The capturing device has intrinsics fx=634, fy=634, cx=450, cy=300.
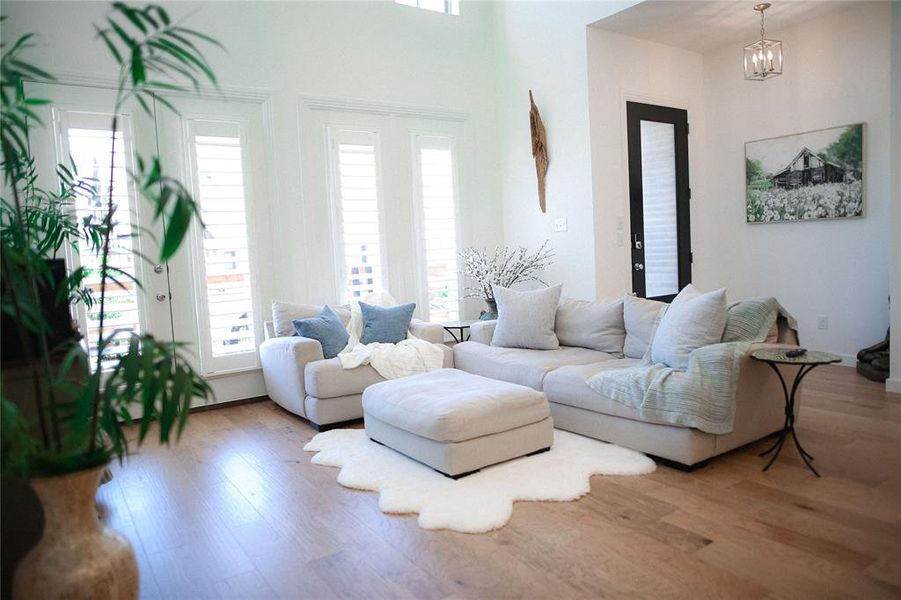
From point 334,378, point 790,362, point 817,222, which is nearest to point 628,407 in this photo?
point 790,362

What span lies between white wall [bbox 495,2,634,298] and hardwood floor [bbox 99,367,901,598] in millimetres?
2473

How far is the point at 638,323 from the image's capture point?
404cm

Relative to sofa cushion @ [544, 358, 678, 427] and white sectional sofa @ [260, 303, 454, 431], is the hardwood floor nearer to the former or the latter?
sofa cushion @ [544, 358, 678, 427]

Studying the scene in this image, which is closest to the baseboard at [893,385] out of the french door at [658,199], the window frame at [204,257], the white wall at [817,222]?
the white wall at [817,222]

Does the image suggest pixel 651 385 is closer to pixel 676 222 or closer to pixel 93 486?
pixel 93 486

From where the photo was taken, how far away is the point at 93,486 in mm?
1783

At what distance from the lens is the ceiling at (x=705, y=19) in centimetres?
481

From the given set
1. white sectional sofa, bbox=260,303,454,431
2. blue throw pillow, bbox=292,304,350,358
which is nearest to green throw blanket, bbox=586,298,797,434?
white sectional sofa, bbox=260,303,454,431

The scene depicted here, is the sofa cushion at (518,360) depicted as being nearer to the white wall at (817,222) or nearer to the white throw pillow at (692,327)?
the white throw pillow at (692,327)

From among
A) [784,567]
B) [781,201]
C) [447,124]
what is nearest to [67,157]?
[447,124]

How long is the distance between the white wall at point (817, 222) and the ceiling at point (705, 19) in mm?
185

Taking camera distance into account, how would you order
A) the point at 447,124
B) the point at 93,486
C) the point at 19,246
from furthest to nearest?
the point at 447,124 → the point at 19,246 → the point at 93,486

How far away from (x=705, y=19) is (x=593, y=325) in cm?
277

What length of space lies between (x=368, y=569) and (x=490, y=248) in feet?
13.8
